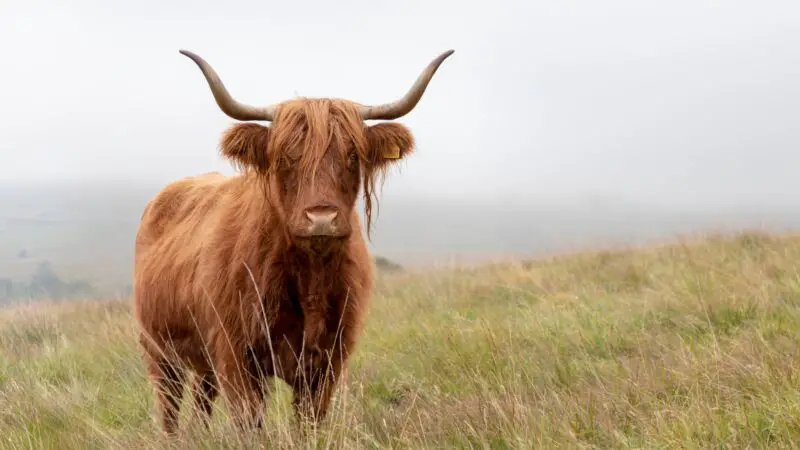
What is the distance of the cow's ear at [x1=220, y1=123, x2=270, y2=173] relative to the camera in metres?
3.64

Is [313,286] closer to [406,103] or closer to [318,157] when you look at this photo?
[318,157]

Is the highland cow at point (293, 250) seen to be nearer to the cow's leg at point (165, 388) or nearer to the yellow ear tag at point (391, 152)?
the yellow ear tag at point (391, 152)

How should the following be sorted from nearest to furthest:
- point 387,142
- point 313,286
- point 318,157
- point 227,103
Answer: point 318,157 → point 313,286 → point 227,103 → point 387,142

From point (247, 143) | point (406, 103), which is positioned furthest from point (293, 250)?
point (406, 103)

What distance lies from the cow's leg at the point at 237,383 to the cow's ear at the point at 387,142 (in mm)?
1281

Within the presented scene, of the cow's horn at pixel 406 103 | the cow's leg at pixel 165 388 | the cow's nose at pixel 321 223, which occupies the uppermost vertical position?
the cow's horn at pixel 406 103

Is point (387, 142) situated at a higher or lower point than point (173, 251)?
higher

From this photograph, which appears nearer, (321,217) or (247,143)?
(321,217)

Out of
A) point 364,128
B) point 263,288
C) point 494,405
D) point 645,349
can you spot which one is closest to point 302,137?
point 364,128

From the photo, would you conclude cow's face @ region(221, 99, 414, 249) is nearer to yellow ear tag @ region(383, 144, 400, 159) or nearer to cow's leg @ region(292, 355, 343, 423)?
yellow ear tag @ region(383, 144, 400, 159)

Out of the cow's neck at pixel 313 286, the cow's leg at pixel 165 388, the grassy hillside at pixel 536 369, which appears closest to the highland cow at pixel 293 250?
the cow's neck at pixel 313 286

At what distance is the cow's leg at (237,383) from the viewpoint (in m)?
3.47

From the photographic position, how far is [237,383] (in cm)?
354

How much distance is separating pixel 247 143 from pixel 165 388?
1.85 meters
